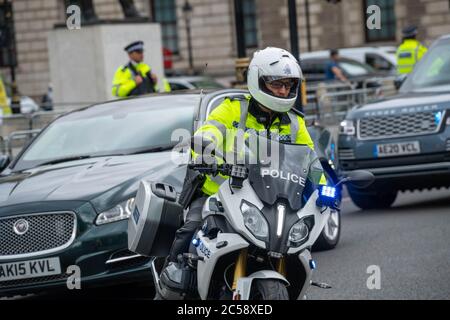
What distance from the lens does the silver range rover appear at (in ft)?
46.0

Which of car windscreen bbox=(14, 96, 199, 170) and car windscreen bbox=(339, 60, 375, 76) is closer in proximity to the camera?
car windscreen bbox=(14, 96, 199, 170)

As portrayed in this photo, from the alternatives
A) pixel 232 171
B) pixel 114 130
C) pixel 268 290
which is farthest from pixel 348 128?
pixel 268 290

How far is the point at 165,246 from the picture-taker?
7.38 meters

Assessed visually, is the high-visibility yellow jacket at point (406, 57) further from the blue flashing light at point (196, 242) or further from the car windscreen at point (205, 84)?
the blue flashing light at point (196, 242)

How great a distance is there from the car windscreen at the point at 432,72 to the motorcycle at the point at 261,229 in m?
8.39

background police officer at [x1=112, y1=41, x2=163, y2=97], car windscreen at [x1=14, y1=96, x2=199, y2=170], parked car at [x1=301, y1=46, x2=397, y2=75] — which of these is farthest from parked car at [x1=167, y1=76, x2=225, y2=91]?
car windscreen at [x1=14, y1=96, x2=199, y2=170]

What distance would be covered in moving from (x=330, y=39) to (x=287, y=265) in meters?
46.1

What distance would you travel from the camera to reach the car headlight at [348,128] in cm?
1472

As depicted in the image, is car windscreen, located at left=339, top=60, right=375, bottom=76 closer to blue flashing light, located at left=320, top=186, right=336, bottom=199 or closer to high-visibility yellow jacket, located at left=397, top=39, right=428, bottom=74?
high-visibility yellow jacket, located at left=397, top=39, right=428, bottom=74

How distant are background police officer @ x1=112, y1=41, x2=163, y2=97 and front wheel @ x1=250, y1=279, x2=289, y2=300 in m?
10.3

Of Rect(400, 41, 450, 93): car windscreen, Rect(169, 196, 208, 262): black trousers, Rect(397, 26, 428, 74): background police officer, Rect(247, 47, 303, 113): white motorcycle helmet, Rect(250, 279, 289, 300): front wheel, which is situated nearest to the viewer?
Rect(250, 279, 289, 300): front wheel

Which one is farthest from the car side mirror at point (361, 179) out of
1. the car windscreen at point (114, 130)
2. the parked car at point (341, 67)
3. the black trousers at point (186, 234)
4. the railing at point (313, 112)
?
the parked car at point (341, 67)
